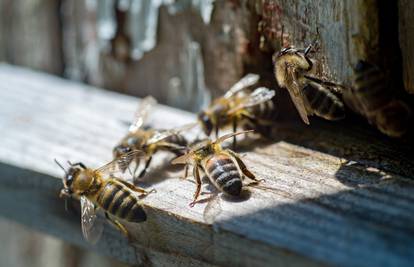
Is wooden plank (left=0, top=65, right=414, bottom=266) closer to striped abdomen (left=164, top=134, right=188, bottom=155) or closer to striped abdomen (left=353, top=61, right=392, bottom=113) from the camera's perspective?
striped abdomen (left=164, top=134, right=188, bottom=155)

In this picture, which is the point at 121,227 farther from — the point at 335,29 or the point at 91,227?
the point at 335,29

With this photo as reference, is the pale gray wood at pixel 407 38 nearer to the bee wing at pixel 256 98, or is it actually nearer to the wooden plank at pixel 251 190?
the wooden plank at pixel 251 190

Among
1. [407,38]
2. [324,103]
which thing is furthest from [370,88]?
[324,103]

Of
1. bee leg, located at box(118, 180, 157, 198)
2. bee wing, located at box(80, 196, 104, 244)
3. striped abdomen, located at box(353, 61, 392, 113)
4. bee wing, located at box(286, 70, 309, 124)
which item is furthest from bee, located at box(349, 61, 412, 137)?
bee wing, located at box(80, 196, 104, 244)

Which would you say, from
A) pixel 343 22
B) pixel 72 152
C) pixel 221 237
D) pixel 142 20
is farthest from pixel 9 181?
pixel 343 22

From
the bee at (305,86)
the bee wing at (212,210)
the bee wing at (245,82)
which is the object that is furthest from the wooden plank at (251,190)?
the bee wing at (245,82)
